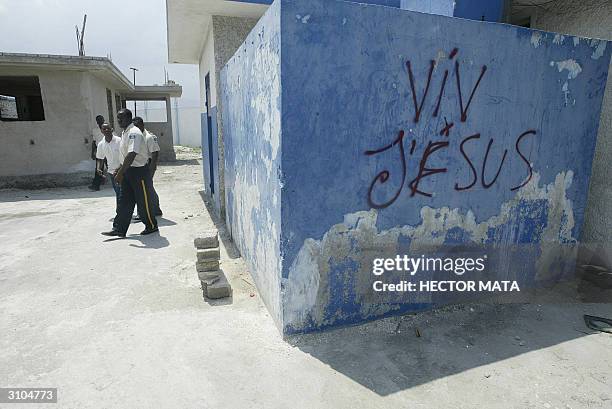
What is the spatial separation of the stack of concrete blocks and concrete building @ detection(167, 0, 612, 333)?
337 mm

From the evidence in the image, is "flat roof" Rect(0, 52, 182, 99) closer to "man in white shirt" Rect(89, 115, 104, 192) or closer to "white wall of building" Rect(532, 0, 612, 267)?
"man in white shirt" Rect(89, 115, 104, 192)

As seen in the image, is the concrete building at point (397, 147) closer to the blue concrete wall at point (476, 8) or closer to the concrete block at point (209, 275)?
the concrete block at point (209, 275)

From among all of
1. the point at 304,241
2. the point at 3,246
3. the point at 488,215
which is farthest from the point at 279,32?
the point at 3,246

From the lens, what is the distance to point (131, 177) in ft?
16.7

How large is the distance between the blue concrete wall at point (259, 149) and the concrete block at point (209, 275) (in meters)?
0.36

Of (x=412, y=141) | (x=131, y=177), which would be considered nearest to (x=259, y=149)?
(x=412, y=141)

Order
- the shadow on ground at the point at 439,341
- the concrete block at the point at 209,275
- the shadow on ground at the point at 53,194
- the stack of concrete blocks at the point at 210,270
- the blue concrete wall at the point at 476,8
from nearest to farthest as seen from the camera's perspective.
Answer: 1. the shadow on ground at the point at 439,341
2. the stack of concrete blocks at the point at 210,270
3. the concrete block at the point at 209,275
4. the blue concrete wall at the point at 476,8
5. the shadow on ground at the point at 53,194

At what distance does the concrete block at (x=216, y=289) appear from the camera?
3.44m

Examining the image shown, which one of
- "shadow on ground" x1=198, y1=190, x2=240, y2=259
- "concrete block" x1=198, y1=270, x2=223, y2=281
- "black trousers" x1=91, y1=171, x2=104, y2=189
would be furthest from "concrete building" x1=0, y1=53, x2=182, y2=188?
"concrete block" x1=198, y1=270, x2=223, y2=281

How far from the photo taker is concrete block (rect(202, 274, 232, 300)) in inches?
135

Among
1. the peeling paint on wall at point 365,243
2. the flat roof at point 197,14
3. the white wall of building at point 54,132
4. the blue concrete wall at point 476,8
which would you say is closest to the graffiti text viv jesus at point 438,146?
the peeling paint on wall at point 365,243

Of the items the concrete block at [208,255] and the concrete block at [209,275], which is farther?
the concrete block at [208,255]

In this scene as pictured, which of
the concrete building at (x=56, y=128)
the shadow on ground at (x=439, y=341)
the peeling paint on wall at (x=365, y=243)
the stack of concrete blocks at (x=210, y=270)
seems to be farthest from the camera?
the concrete building at (x=56, y=128)

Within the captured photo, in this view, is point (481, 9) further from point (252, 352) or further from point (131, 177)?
point (131, 177)
